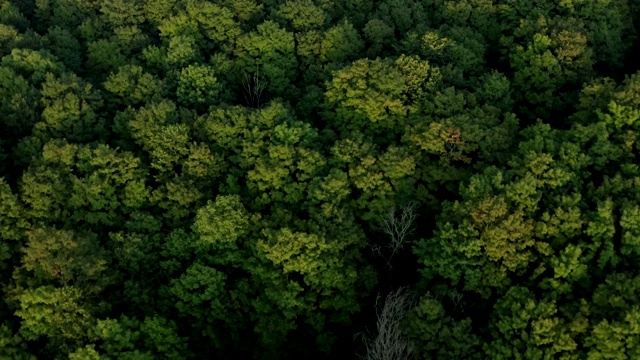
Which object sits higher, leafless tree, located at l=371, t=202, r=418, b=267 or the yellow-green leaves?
the yellow-green leaves

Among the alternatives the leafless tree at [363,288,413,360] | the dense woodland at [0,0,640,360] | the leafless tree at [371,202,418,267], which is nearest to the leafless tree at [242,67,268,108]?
the dense woodland at [0,0,640,360]

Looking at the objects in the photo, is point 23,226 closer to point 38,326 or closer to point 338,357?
point 38,326

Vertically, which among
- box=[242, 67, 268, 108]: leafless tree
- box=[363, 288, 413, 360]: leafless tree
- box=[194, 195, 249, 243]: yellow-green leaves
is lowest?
box=[363, 288, 413, 360]: leafless tree

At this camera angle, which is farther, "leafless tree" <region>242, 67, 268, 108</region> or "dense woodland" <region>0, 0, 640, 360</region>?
"leafless tree" <region>242, 67, 268, 108</region>

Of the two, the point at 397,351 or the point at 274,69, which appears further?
the point at 274,69

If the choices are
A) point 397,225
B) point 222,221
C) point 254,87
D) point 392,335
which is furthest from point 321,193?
point 254,87

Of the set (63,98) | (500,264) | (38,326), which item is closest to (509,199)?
(500,264)

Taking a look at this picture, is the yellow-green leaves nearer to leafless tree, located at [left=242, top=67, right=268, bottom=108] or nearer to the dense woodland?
the dense woodland

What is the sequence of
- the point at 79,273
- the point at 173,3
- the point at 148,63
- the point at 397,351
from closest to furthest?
the point at 397,351 → the point at 79,273 → the point at 148,63 → the point at 173,3
